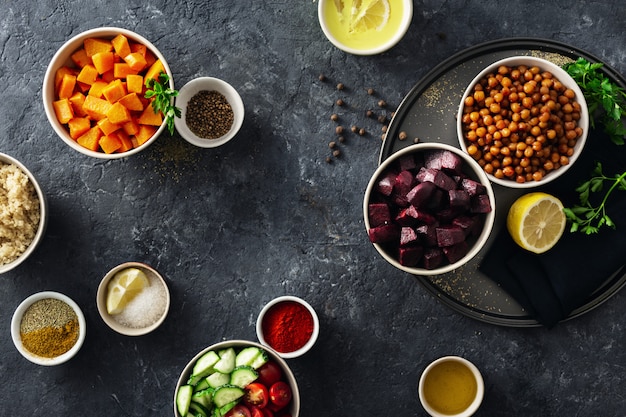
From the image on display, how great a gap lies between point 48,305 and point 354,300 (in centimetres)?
152

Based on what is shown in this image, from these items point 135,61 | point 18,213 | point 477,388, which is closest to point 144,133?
point 135,61

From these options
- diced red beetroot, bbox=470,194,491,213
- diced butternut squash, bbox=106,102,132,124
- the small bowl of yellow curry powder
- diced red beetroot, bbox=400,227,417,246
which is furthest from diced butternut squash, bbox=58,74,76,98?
diced red beetroot, bbox=470,194,491,213

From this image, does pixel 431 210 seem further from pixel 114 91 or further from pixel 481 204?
pixel 114 91

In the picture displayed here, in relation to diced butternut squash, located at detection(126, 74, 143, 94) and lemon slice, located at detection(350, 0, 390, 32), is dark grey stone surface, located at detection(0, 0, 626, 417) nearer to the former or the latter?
lemon slice, located at detection(350, 0, 390, 32)

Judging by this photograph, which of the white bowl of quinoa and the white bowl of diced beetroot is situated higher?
the white bowl of diced beetroot

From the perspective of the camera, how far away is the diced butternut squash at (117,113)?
9.34ft

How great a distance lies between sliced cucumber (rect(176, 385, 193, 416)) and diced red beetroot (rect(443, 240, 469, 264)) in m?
1.24

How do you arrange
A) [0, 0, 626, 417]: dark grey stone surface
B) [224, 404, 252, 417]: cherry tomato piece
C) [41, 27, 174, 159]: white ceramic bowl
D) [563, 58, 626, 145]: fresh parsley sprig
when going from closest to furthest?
[224, 404, 252, 417]: cherry tomato piece, [563, 58, 626, 145]: fresh parsley sprig, [41, 27, 174, 159]: white ceramic bowl, [0, 0, 626, 417]: dark grey stone surface

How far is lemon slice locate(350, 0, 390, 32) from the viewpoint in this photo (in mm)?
2986

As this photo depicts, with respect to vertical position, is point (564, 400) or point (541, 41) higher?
point (541, 41)

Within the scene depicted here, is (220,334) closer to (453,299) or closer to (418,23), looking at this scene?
(453,299)

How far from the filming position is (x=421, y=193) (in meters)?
2.59

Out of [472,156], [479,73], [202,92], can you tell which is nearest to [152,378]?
[202,92]

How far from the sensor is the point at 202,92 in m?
3.06
